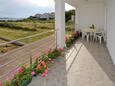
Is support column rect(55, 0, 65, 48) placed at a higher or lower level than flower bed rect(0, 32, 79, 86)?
higher

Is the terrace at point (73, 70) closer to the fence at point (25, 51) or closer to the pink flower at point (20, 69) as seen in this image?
the fence at point (25, 51)

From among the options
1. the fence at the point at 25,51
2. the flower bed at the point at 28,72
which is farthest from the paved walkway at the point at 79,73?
the fence at the point at 25,51

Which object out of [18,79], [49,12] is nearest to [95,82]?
[18,79]

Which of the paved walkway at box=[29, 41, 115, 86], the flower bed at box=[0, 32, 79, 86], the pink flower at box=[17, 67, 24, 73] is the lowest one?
the paved walkway at box=[29, 41, 115, 86]

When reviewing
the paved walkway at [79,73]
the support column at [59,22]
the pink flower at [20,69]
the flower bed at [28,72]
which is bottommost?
the paved walkway at [79,73]

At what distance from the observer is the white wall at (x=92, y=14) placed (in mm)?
12258

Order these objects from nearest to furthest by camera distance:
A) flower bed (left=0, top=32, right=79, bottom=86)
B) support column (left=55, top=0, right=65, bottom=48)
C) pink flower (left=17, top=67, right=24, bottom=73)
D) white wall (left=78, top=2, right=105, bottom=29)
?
flower bed (left=0, top=32, right=79, bottom=86), pink flower (left=17, top=67, right=24, bottom=73), support column (left=55, top=0, right=65, bottom=48), white wall (left=78, top=2, right=105, bottom=29)

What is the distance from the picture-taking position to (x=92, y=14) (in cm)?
1265

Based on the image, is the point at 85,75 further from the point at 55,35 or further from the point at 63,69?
the point at 55,35

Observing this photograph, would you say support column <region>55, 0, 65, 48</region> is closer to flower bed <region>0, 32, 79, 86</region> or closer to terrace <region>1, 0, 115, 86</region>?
terrace <region>1, 0, 115, 86</region>

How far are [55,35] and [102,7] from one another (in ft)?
20.3

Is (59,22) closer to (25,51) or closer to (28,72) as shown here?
(25,51)

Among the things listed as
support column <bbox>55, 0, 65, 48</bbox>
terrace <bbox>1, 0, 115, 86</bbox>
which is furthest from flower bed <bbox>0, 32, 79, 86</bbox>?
support column <bbox>55, 0, 65, 48</bbox>

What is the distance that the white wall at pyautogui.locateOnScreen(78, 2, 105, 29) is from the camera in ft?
40.2
